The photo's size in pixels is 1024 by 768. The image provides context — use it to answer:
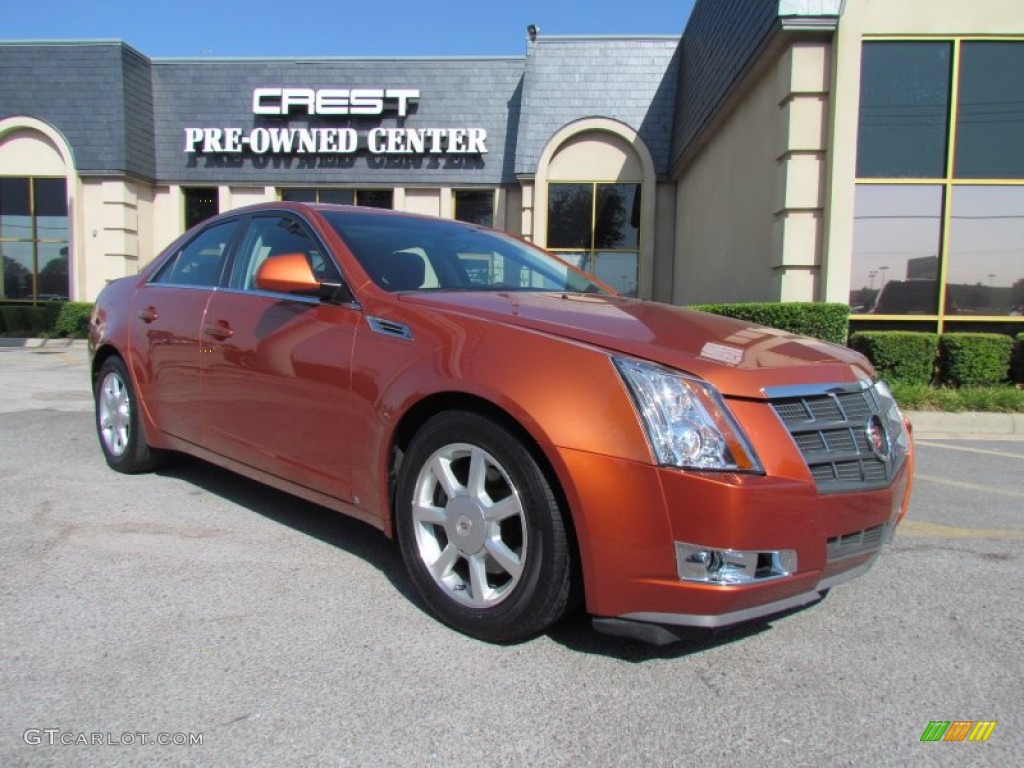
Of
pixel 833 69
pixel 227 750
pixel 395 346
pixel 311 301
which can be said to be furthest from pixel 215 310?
pixel 833 69

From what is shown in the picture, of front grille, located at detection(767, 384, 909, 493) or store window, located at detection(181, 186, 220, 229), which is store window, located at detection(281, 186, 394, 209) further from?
front grille, located at detection(767, 384, 909, 493)

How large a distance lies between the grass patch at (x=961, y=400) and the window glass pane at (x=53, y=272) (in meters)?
17.9

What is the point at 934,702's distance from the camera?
7.59 feet

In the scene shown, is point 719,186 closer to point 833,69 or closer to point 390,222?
point 833,69

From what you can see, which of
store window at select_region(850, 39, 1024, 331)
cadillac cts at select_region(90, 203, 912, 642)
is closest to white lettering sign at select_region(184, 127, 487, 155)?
store window at select_region(850, 39, 1024, 331)

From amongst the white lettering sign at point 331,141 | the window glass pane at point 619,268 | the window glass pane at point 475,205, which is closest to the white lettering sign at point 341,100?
the white lettering sign at point 331,141

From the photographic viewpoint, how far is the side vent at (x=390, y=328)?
2.84 metres

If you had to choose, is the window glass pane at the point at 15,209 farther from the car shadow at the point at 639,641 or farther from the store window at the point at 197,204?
the car shadow at the point at 639,641

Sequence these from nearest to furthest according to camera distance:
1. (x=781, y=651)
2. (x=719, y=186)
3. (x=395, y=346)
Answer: (x=781, y=651)
(x=395, y=346)
(x=719, y=186)

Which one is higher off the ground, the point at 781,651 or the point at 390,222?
the point at 390,222

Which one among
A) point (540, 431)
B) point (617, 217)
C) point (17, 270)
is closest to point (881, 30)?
point (617, 217)

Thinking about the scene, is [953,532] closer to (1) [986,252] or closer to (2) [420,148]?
(1) [986,252]

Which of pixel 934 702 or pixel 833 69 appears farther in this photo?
pixel 833 69

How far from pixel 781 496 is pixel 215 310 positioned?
2941 millimetres
